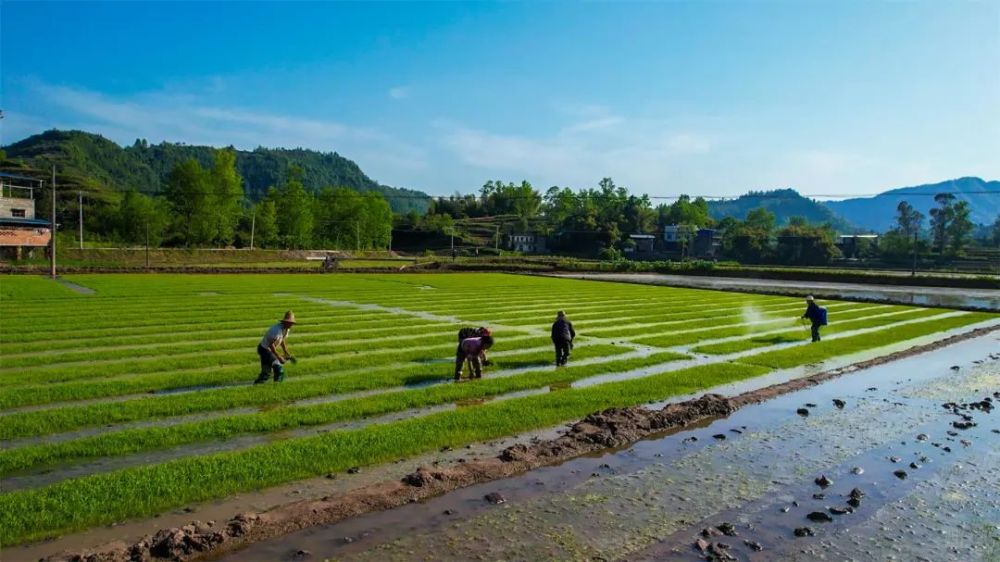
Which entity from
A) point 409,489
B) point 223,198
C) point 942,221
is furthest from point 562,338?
point 942,221

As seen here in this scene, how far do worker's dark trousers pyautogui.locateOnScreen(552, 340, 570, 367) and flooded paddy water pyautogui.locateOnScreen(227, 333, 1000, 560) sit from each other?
252 inches

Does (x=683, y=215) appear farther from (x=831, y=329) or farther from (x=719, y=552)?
(x=719, y=552)

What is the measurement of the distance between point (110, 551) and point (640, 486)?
25.4 feet

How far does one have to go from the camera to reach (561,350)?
21484 millimetres

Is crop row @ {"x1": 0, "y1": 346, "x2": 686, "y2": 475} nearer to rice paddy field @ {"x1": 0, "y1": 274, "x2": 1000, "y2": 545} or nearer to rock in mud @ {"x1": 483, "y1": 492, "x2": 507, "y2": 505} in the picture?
rice paddy field @ {"x1": 0, "y1": 274, "x2": 1000, "y2": 545}

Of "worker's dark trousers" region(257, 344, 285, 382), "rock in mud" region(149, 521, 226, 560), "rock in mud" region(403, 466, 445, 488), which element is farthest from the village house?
"rock in mud" region(149, 521, 226, 560)

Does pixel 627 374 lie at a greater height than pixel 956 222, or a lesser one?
lesser

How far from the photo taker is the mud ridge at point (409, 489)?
8109 millimetres

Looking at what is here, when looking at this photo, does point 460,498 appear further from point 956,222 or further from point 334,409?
point 956,222

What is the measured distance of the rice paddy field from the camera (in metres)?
10.6

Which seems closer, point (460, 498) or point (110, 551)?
point (110, 551)

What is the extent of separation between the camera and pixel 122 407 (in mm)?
14188

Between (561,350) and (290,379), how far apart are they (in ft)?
27.9

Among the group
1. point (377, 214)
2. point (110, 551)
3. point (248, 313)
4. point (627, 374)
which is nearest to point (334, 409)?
point (110, 551)
